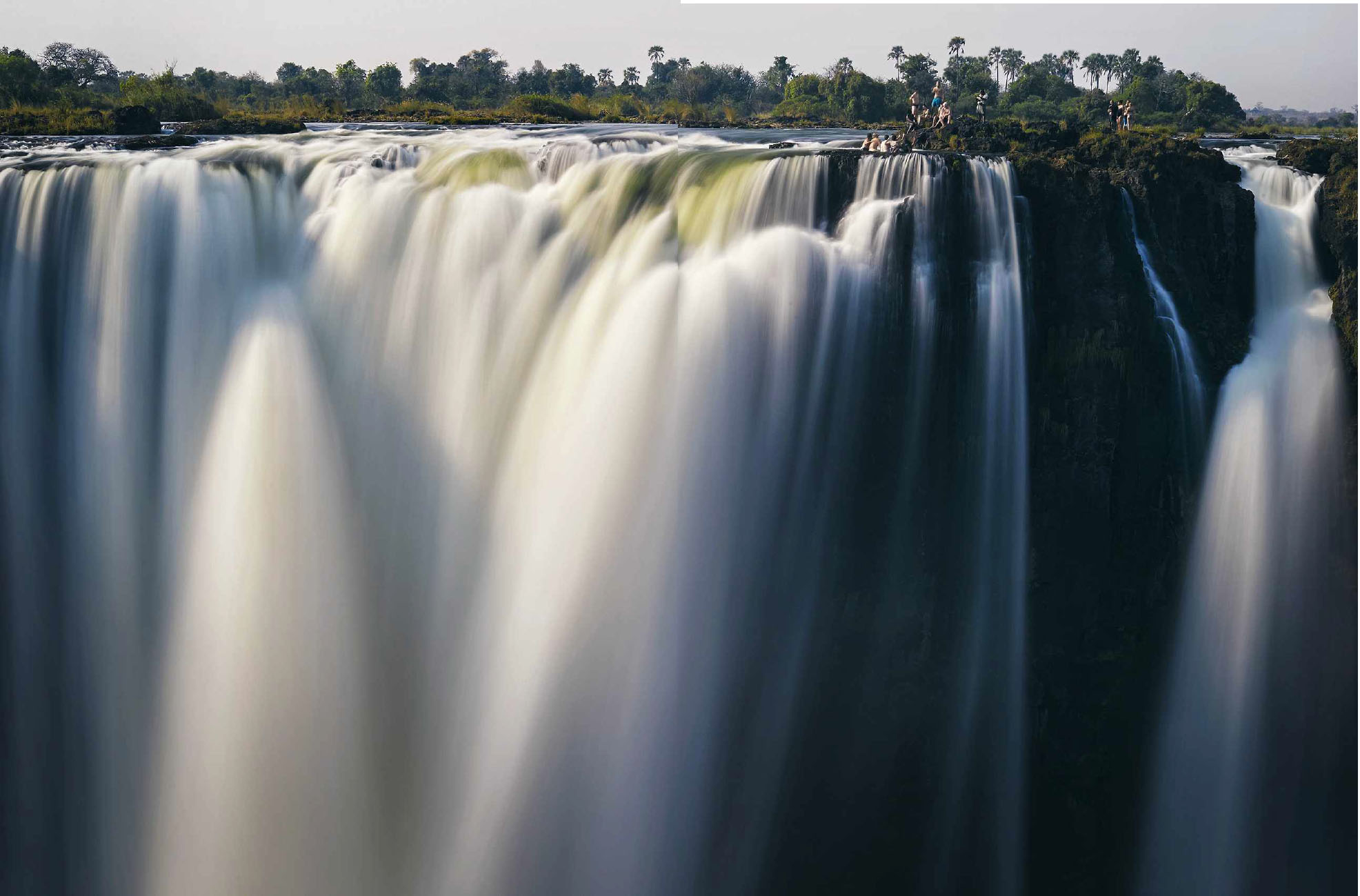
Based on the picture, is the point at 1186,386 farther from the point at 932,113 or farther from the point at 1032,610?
the point at 932,113

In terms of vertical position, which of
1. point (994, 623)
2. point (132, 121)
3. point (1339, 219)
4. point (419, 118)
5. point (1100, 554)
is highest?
point (419, 118)

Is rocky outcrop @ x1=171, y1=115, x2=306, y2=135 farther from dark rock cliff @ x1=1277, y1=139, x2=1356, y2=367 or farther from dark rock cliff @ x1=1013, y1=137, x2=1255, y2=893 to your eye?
dark rock cliff @ x1=1277, y1=139, x2=1356, y2=367

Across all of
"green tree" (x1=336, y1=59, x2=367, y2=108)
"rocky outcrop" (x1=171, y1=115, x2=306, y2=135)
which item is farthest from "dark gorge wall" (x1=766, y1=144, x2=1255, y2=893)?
"green tree" (x1=336, y1=59, x2=367, y2=108)

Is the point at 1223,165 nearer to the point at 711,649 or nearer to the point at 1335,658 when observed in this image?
the point at 1335,658

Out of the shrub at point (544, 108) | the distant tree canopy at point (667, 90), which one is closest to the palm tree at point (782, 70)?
the distant tree canopy at point (667, 90)

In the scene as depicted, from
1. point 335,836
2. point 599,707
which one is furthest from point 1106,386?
point 335,836

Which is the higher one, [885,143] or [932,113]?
[932,113]

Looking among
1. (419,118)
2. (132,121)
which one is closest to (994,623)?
(132,121)

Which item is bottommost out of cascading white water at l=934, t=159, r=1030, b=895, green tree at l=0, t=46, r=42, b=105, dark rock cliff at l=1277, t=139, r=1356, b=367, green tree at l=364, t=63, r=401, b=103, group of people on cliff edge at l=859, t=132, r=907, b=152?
cascading white water at l=934, t=159, r=1030, b=895
